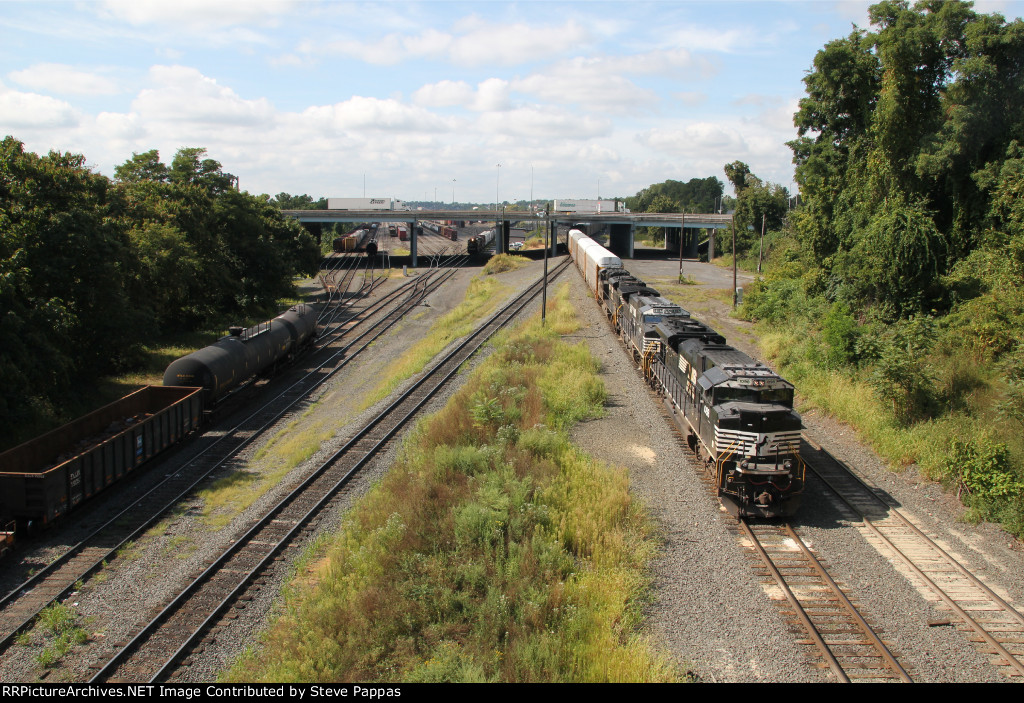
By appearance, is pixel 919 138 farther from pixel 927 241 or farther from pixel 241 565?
pixel 241 565

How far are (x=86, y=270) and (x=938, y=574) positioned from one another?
31149mm

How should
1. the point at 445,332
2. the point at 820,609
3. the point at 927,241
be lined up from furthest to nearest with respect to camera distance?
1. the point at 445,332
2. the point at 927,241
3. the point at 820,609

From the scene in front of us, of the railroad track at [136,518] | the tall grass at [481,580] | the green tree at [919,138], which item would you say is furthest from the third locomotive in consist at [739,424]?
the railroad track at [136,518]

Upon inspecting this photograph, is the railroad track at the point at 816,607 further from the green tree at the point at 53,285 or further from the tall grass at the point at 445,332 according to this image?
the green tree at the point at 53,285

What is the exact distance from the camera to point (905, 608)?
1298 cm

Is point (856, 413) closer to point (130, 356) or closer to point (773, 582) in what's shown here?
point (773, 582)

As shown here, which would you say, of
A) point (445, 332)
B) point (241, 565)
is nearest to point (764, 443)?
point (241, 565)

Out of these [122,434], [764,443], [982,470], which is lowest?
[122,434]

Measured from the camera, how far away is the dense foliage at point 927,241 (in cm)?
2130

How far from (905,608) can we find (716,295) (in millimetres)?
44589

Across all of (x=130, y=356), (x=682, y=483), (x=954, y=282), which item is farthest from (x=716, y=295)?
(x=130, y=356)

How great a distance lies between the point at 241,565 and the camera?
53.2 feet

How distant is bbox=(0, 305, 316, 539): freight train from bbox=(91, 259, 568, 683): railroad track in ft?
18.5

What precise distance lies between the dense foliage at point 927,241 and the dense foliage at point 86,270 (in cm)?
2934
